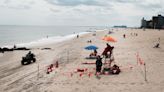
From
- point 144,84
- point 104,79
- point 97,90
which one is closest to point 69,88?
point 97,90

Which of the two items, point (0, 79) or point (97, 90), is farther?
point (0, 79)

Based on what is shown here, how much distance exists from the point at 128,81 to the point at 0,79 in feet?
37.1

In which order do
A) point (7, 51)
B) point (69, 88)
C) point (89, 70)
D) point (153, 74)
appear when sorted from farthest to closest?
point (7, 51), point (89, 70), point (153, 74), point (69, 88)

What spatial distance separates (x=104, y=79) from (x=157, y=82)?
3.68 m

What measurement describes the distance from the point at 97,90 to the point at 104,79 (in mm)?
2981

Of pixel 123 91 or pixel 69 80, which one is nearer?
pixel 123 91

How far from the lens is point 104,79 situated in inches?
773

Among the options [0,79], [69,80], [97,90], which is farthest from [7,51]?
[97,90]

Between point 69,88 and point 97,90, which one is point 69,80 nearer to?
point 69,88

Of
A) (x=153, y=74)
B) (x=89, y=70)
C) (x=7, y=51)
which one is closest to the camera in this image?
(x=153, y=74)

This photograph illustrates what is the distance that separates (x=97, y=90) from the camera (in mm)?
16734

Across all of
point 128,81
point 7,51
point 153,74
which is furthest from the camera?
point 7,51

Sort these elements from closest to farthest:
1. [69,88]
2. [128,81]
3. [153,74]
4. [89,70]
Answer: [69,88]
[128,81]
[153,74]
[89,70]

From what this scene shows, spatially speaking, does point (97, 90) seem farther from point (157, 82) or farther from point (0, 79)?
point (0, 79)
